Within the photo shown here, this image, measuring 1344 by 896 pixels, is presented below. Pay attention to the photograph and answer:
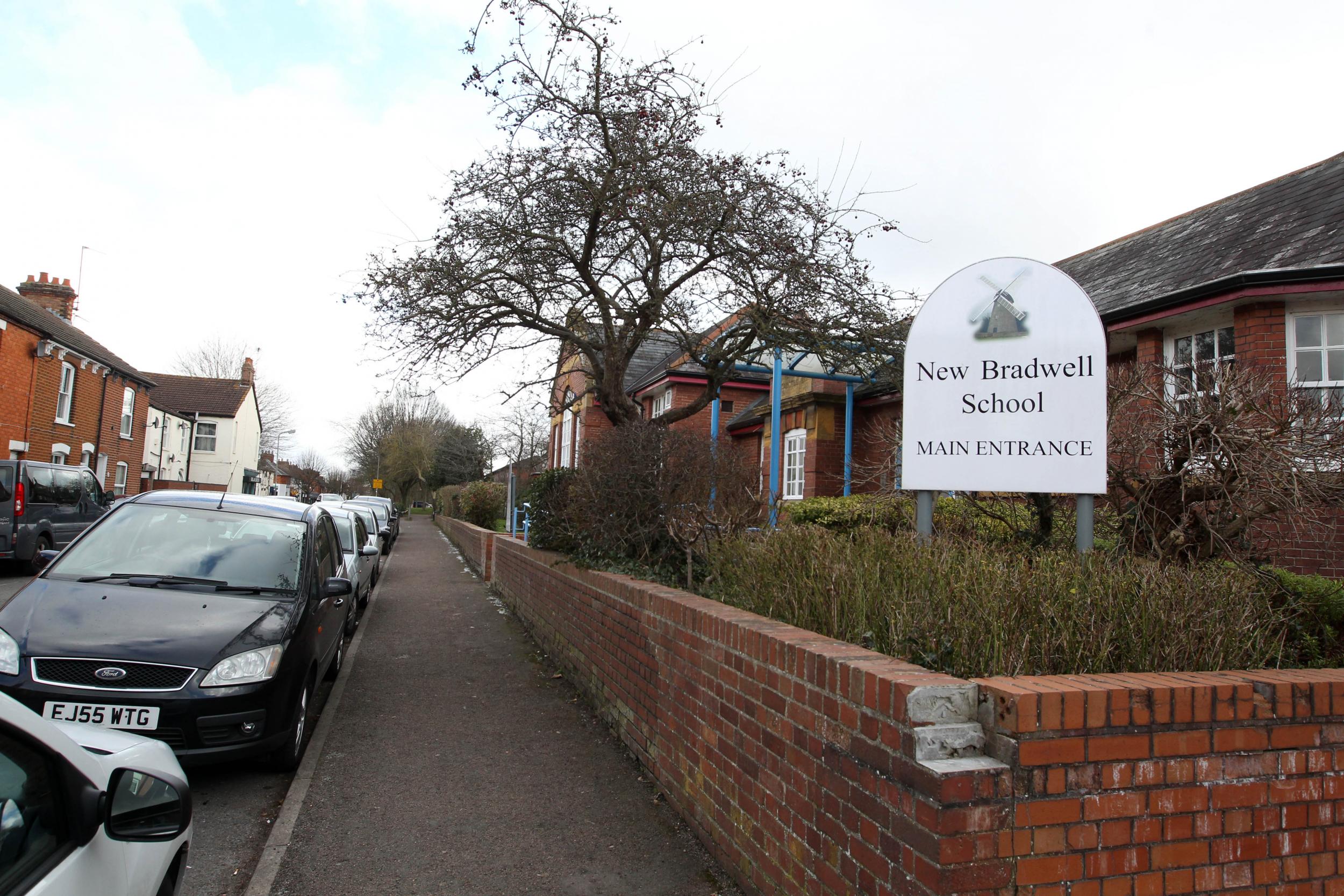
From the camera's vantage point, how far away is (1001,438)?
16.2 feet

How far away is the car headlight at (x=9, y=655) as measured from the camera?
4.54 metres

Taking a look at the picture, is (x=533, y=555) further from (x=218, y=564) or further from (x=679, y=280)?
(x=218, y=564)

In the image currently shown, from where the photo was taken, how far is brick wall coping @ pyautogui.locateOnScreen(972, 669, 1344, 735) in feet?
7.93

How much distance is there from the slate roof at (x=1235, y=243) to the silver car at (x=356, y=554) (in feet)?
33.5

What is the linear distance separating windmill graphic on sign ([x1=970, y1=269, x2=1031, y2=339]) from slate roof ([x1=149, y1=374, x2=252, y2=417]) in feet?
158

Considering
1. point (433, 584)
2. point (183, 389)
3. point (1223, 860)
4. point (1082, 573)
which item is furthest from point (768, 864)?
point (183, 389)

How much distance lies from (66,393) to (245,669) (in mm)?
25835

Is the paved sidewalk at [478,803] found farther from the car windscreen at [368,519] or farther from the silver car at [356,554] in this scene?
the car windscreen at [368,519]

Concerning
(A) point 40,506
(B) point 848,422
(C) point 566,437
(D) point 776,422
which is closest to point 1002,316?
(D) point 776,422

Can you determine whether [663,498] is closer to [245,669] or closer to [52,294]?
[245,669]

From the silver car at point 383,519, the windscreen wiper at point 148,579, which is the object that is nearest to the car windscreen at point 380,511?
the silver car at point 383,519

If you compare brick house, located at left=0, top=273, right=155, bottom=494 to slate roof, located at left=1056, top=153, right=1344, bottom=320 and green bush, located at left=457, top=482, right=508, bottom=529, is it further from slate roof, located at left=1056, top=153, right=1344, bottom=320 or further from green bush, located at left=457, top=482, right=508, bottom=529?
slate roof, located at left=1056, top=153, right=1344, bottom=320

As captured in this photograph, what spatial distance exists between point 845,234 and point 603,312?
2.95 meters

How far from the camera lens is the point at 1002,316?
4992 millimetres
